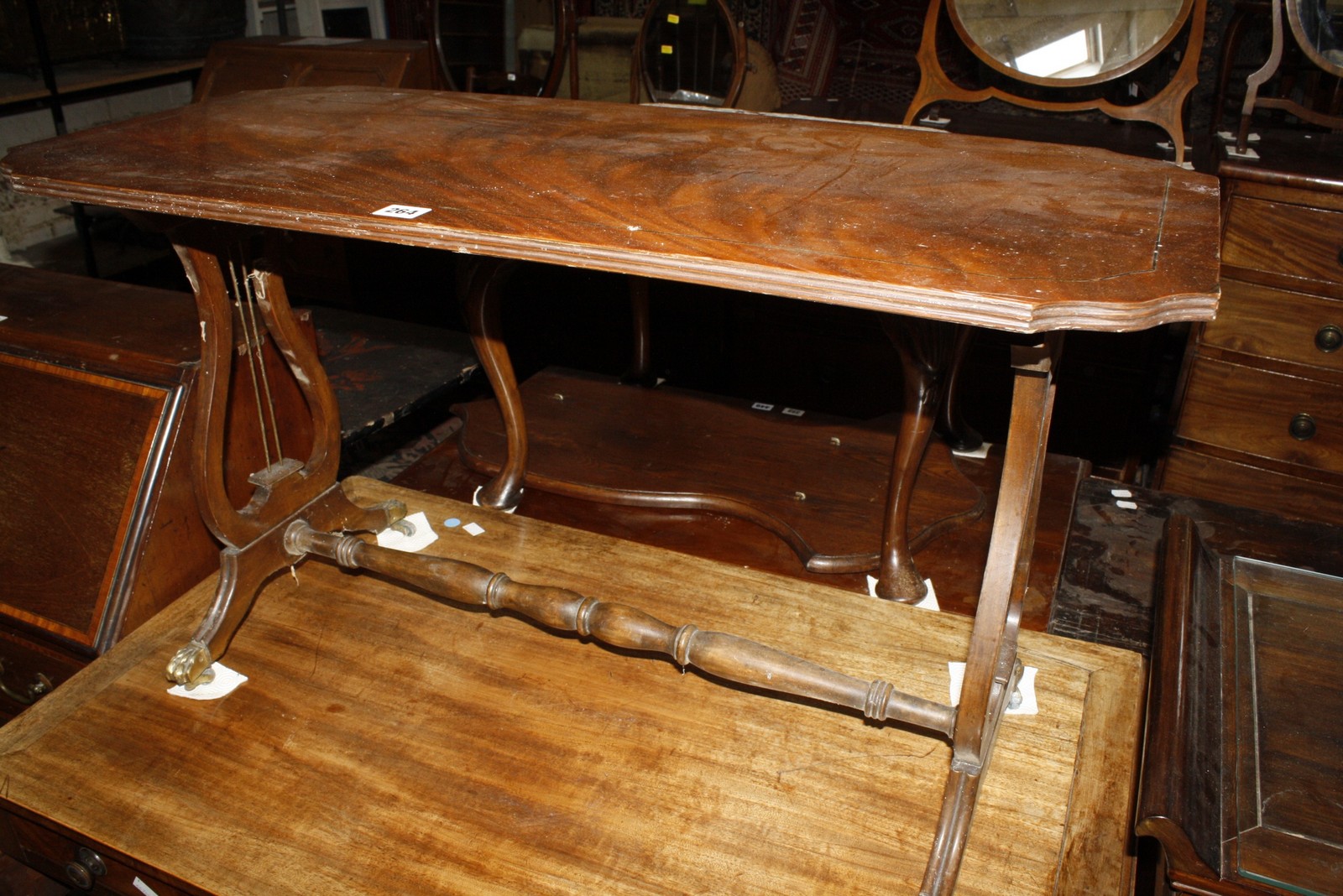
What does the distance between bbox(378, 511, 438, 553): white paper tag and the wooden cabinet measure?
196 cm

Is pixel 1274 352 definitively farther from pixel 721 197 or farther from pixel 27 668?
pixel 27 668

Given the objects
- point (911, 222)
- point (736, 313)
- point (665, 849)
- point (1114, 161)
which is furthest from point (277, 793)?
point (736, 313)

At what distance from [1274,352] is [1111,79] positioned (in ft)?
2.61

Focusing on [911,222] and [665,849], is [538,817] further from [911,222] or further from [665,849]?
[911,222]

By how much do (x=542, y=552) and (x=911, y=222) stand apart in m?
1.18

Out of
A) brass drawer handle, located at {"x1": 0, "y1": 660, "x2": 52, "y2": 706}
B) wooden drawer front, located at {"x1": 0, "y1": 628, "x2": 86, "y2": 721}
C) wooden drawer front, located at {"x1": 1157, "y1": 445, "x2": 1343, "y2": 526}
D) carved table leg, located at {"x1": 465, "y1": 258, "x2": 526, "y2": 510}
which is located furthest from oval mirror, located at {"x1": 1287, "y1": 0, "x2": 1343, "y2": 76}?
brass drawer handle, located at {"x1": 0, "y1": 660, "x2": 52, "y2": 706}

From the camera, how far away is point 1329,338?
234 centimetres

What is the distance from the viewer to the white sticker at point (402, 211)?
1180 millimetres

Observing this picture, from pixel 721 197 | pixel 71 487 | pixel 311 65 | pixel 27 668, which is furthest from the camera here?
pixel 311 65

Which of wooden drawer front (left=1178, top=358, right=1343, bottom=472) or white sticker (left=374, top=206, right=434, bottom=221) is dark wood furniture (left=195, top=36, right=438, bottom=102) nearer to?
white sticker (left=374, top=206, right=434, bottom=221)

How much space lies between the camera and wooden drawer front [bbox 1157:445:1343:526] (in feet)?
8.21

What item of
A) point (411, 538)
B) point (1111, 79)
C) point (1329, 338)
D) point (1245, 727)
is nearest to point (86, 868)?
point (411, 538)

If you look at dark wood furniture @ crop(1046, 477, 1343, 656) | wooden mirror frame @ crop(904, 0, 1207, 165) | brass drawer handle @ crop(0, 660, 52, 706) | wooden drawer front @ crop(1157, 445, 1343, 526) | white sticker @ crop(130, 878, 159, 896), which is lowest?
brass drawer handle @ crop(0, 660, 52, 706)

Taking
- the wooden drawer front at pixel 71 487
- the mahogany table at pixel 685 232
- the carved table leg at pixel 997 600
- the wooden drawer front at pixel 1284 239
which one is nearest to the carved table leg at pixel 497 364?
the mahogany table at pixel 685 232
